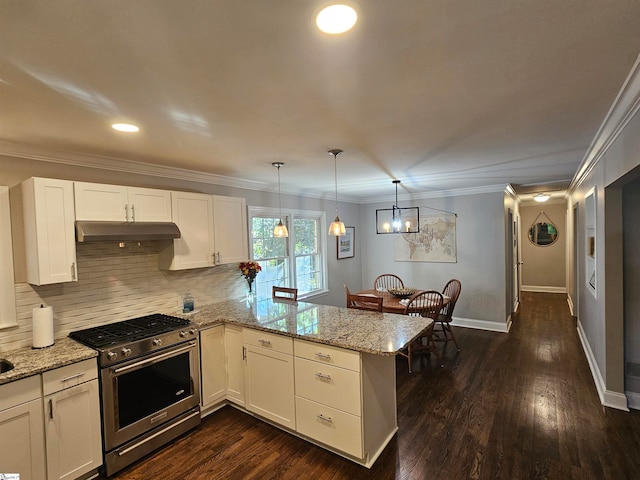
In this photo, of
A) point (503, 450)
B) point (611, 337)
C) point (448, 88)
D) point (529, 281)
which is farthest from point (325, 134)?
point (529, 281)

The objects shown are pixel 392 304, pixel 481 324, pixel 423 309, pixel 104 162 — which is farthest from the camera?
pixel 481 324

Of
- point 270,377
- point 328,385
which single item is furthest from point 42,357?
point 328,385

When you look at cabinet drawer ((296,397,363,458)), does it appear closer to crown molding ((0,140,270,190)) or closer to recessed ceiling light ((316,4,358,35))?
recessed ceiling light ((316,4,358,35))

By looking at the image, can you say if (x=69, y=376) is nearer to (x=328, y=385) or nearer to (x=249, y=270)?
(x=328, y=385)

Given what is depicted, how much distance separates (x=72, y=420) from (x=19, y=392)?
391mm

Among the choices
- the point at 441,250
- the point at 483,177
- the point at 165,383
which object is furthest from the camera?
the point at 441,250

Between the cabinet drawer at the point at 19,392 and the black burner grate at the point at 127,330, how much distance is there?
0.38 metres

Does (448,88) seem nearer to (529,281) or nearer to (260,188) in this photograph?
(260,188)

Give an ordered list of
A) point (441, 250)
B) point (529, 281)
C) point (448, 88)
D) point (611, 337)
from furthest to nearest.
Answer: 1. point (529, 281)
2. point (441, 250)
3. point (611, 337)
4. point (448, 88)

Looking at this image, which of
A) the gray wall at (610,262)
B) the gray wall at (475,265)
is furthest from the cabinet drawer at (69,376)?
the gray wall at (475,265)

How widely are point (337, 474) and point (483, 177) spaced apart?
3.92 metres

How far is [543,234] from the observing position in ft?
27.4

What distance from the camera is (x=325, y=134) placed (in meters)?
2.37

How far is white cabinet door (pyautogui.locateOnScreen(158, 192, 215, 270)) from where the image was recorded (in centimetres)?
312
